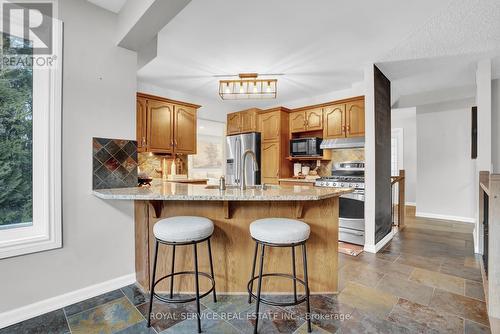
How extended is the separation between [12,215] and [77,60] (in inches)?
50.3

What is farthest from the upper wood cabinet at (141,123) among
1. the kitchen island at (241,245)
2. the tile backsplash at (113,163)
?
the kitchen island at (241,245)

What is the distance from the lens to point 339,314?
1.79m

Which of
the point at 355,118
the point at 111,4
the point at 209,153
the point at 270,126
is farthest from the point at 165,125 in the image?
the point at 355,118

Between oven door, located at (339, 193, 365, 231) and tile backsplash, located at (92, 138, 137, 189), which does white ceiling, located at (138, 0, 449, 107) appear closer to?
tile backsplash, located at (92, 138, 137, 189)

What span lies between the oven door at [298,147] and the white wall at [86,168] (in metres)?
3.21

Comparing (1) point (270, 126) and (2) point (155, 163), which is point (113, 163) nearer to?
(2) point (155, 163)

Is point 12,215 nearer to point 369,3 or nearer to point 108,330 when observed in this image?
point 108,330

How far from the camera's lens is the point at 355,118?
13.3 ft

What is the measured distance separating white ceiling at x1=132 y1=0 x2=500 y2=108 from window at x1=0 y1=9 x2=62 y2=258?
3.97ft

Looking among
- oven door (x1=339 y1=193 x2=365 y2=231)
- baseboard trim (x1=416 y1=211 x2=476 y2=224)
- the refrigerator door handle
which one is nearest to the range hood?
oven door (x1=339 y1=193 x2=365 y2=231)

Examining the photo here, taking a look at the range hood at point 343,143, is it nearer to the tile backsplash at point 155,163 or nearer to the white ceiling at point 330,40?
the white ceiling at point 330,40

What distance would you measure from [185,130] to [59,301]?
122 inches

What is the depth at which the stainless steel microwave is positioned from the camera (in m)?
4.55

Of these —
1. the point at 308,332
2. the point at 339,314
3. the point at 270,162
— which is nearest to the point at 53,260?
the point at 308,332
